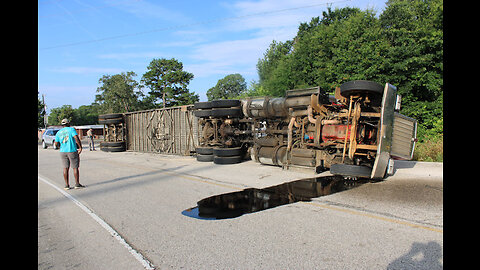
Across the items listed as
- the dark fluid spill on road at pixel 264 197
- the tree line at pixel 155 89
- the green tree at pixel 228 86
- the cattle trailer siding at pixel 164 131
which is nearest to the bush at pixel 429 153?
the dark fluid spill on road at pixel 264 197

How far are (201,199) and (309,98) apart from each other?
475 centimetres

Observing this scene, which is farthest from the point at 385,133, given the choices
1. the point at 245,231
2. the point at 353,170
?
the point at 245,231

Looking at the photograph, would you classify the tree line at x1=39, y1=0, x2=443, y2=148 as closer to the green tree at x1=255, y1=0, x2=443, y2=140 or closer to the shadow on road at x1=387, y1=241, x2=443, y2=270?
the green tree at x1=255, y1=0, x2=443, y2=140

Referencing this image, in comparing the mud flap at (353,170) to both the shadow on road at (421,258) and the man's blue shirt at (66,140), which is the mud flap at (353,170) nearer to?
the shadow on road at (421,258)

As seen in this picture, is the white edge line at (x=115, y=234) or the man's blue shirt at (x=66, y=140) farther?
the man's blue shirt at (x=66, y=140)

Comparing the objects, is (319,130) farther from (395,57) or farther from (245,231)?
(395,57)

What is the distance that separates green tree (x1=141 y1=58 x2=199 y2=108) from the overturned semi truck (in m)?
39.9

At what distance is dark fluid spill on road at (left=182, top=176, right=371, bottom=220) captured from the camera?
209 inches

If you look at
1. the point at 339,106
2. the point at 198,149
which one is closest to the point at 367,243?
the point at 339,106

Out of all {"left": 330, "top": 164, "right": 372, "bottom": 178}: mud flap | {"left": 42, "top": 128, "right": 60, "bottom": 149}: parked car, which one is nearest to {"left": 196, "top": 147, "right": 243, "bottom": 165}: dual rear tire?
{"left": 330, "top": 164, "right": 372, "bottom": 178}: mud flap

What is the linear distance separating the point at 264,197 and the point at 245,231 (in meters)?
1.95

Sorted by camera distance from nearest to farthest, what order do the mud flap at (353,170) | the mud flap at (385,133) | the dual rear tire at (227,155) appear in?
the mud flap at (385,133) < the mud flap at (353,170) < the dual rear tire at (227,155)

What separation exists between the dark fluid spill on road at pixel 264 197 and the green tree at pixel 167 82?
45.5 meters

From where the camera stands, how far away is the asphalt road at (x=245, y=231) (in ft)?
11.2
